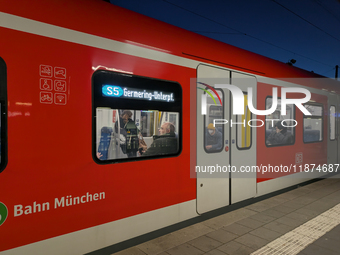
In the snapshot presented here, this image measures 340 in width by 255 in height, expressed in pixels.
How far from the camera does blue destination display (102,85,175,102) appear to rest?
2.73 m

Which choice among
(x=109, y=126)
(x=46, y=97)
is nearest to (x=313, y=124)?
(x=109, y=126)

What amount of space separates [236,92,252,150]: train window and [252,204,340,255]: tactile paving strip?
4.92 feet

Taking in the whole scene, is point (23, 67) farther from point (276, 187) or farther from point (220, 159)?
point (276, 187)

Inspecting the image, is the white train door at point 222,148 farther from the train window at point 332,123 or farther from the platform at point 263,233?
the train window at point 332,123

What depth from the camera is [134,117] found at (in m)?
2.92

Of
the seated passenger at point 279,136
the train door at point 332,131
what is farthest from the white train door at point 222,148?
the train door at point 332,131

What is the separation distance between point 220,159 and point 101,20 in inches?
102

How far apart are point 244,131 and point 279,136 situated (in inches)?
49.0

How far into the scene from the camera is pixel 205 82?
3.76 meters

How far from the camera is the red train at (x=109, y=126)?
2.18 meters

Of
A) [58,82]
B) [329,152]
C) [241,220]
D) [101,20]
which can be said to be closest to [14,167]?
[58,82]

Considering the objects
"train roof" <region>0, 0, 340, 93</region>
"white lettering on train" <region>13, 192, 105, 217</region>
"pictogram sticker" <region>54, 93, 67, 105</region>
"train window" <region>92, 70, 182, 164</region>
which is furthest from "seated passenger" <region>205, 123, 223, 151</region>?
"pictogram sticker" <region>54, 93, 67, 105</region>

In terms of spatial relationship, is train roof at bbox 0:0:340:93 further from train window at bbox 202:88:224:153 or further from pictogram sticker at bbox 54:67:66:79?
train window at bbox 202:88:224:153

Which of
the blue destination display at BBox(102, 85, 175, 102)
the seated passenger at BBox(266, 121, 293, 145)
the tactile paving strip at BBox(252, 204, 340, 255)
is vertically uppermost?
the blue destination display at BBox(102, 85, 175, 102)
